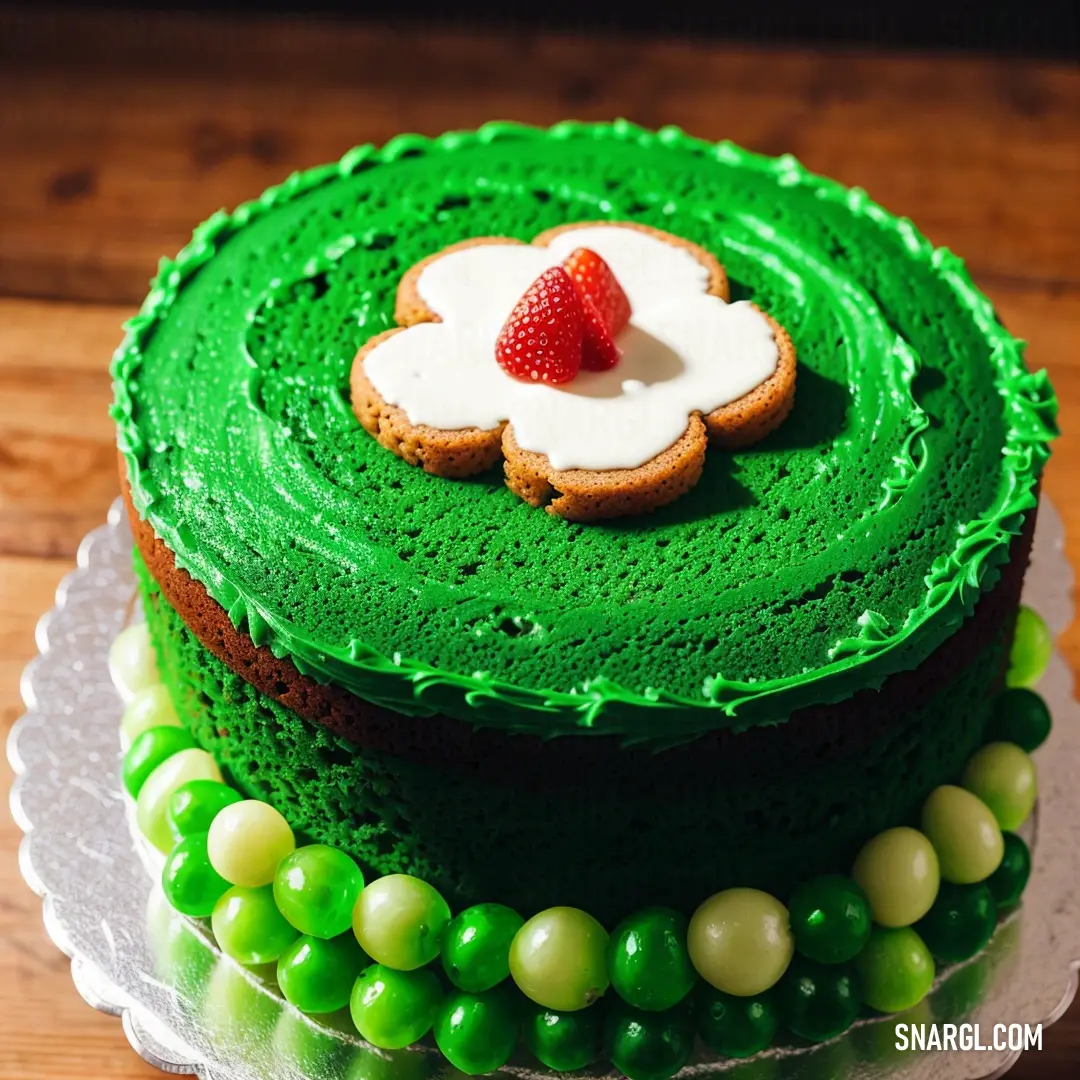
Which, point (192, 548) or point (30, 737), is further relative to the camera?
point (30, 737)

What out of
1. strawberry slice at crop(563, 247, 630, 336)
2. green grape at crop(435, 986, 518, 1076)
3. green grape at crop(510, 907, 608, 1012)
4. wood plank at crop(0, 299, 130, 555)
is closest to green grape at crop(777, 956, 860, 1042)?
green grape at crop(510, 907, 608, 1012)

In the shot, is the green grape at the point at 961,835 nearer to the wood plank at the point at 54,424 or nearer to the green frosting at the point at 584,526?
the green frosting at the point at 584,526

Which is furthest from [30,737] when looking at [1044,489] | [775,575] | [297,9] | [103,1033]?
[297,9]

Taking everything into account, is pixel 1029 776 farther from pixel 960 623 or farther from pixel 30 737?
pixel 30 737

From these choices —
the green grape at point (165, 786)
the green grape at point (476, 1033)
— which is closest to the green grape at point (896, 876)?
the green grape at point (476, 1033)

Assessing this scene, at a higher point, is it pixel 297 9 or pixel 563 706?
pixel 563 706
